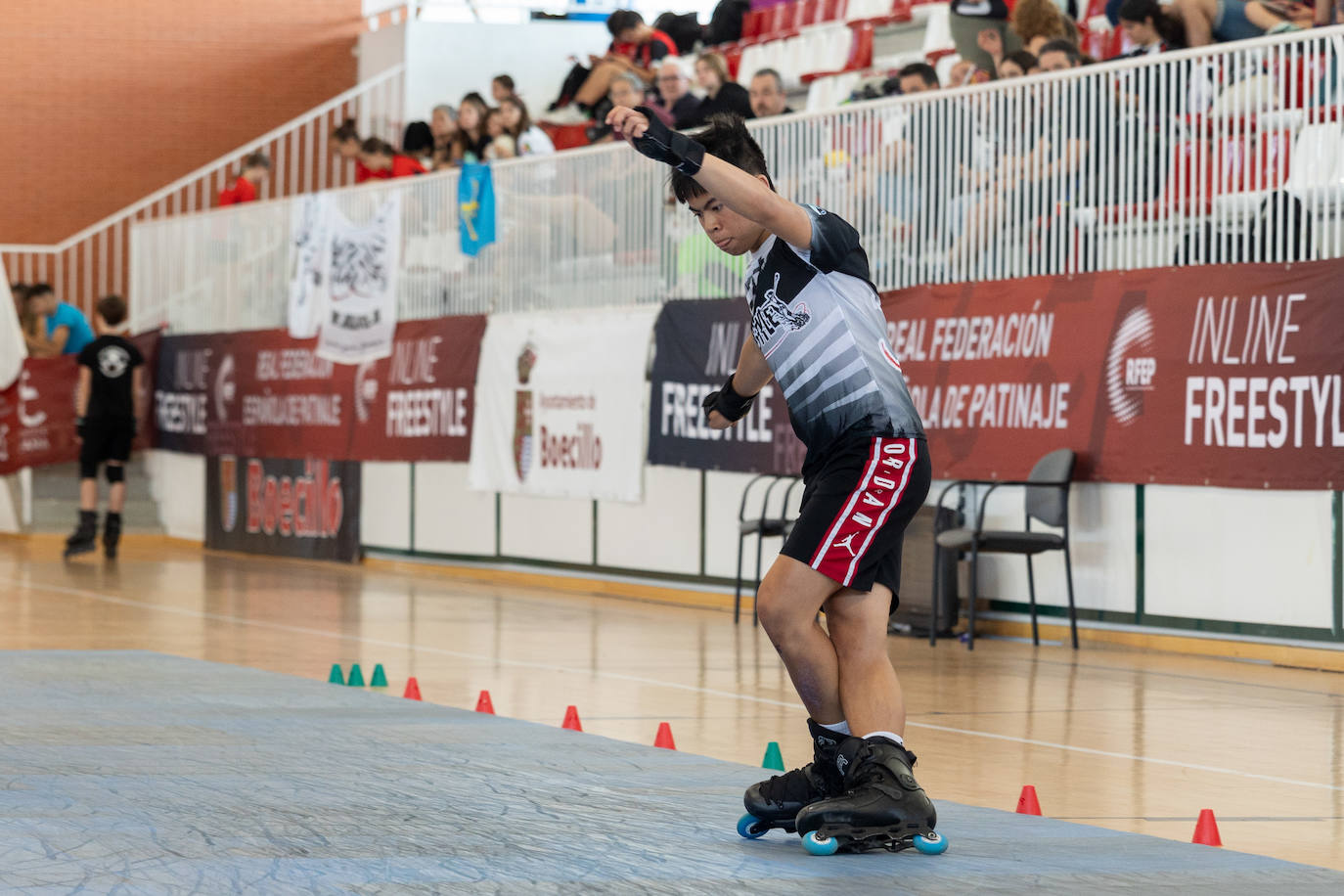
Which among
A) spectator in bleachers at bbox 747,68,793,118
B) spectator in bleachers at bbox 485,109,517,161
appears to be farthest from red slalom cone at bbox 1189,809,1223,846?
spectator in bleachers at bbox 485,109,517,161

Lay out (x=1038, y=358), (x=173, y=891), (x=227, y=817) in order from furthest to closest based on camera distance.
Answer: (x=1038, y=358)
(x=227, y=817)
(x=173, y=891)

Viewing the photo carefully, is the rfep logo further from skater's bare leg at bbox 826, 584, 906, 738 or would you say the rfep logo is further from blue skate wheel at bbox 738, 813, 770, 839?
blue skate wheel at bbox 738, 813, 770, 839

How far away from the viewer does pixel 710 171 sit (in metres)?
4.72

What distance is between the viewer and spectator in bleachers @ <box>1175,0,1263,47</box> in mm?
11602

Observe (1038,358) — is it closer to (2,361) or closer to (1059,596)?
(1059,596)

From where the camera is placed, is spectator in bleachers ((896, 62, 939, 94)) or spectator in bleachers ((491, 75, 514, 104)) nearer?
spectator in bleachers ((896, 62, 939, 94))

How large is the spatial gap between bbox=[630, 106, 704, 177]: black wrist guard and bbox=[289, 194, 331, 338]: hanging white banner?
1405cm

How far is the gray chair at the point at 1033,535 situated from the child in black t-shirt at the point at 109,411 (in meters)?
9.61

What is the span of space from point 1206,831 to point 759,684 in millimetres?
4157

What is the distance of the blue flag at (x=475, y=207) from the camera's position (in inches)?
647

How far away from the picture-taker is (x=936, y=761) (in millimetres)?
6977

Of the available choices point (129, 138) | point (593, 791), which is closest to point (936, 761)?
point (593, 791)

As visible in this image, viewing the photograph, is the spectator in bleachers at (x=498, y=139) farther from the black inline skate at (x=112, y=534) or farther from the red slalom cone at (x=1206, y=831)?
the red slalom cone at (x=1206, y=831)

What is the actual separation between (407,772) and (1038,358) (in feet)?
20.9
